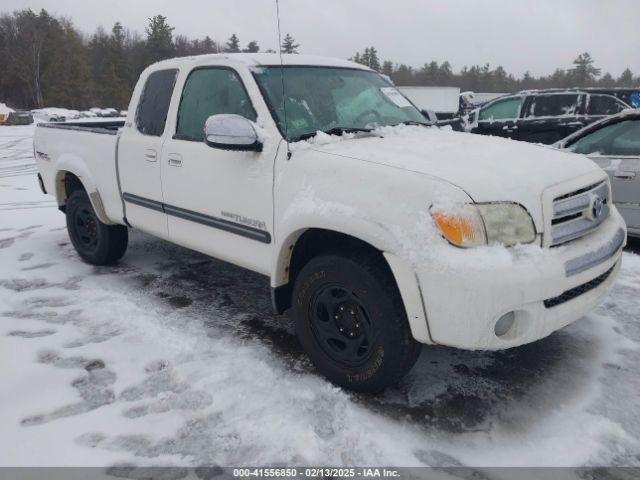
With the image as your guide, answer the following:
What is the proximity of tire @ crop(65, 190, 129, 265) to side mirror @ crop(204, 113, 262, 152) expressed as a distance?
2381 millimetres

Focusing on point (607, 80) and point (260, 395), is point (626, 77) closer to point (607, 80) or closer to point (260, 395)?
point (607, 80)

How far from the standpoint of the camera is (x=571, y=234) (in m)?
2.66

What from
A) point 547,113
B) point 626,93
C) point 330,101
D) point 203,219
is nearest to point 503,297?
point 330,101

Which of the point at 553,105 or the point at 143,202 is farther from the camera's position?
the point at 553,105

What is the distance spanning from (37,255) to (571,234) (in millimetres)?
5214

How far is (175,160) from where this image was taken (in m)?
3.81

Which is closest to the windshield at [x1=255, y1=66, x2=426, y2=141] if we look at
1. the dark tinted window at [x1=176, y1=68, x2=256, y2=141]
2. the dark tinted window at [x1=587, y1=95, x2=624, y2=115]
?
the dark tinted window at [x1=176, y1=68, x2=256, y2=141]

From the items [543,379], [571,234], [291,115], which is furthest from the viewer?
[291,115]

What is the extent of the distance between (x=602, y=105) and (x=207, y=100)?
25.5ft

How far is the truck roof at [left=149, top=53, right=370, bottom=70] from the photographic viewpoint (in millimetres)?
3553

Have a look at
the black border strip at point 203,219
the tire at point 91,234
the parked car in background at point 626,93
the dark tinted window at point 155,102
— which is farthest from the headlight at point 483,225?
the parked car in background at point 626,93

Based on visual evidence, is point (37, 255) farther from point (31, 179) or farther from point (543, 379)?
point (31, 179)

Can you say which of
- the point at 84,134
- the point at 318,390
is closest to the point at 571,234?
the point at 318,390

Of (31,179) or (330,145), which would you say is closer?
(330,145)
